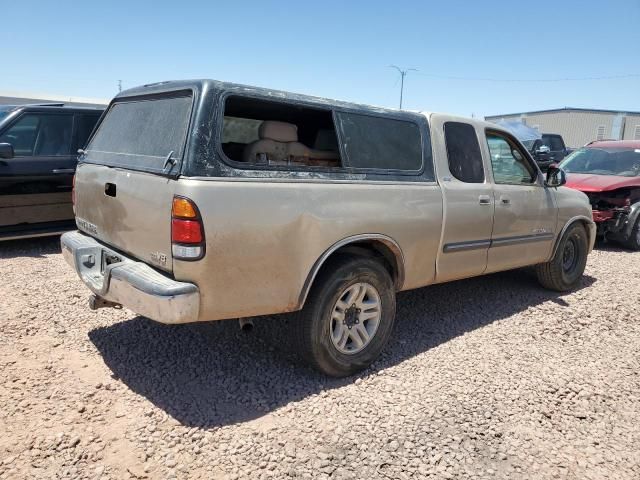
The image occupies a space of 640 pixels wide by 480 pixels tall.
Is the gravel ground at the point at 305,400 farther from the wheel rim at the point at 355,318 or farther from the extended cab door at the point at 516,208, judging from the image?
the extended cab door at the point at 516,208

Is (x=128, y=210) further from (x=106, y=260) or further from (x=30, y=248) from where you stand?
(x=30, y=248)

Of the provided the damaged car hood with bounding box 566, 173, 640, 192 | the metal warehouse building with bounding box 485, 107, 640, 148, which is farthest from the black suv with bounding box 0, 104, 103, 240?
the metal warehouse building with bounding box 485, 107, 640, 148

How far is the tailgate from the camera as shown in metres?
2.81

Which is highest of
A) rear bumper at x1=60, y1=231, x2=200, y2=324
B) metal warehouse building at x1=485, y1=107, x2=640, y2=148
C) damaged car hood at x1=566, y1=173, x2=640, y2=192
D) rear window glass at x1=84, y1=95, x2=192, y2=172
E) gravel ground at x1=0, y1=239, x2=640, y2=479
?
metal warehouse building at x1=485, y1=107, x2=640, y2=148

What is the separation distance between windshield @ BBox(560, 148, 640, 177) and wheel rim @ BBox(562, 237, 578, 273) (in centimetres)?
420

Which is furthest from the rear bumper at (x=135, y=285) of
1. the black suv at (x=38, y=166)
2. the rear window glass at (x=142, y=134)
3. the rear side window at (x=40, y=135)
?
→ the rear side window at (x=40, y=135)

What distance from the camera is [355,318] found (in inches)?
140

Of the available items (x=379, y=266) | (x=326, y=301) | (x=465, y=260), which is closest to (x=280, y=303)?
(x=326, y=301)

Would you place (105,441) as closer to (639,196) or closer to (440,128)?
(440,128)

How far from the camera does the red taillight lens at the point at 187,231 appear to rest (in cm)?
266

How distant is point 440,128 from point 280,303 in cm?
214

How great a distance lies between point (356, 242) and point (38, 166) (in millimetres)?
4875

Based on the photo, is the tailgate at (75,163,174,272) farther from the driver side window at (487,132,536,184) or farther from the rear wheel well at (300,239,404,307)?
the driver side window at (487,132,536,184)

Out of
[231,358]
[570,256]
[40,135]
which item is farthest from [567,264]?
[40,135]
